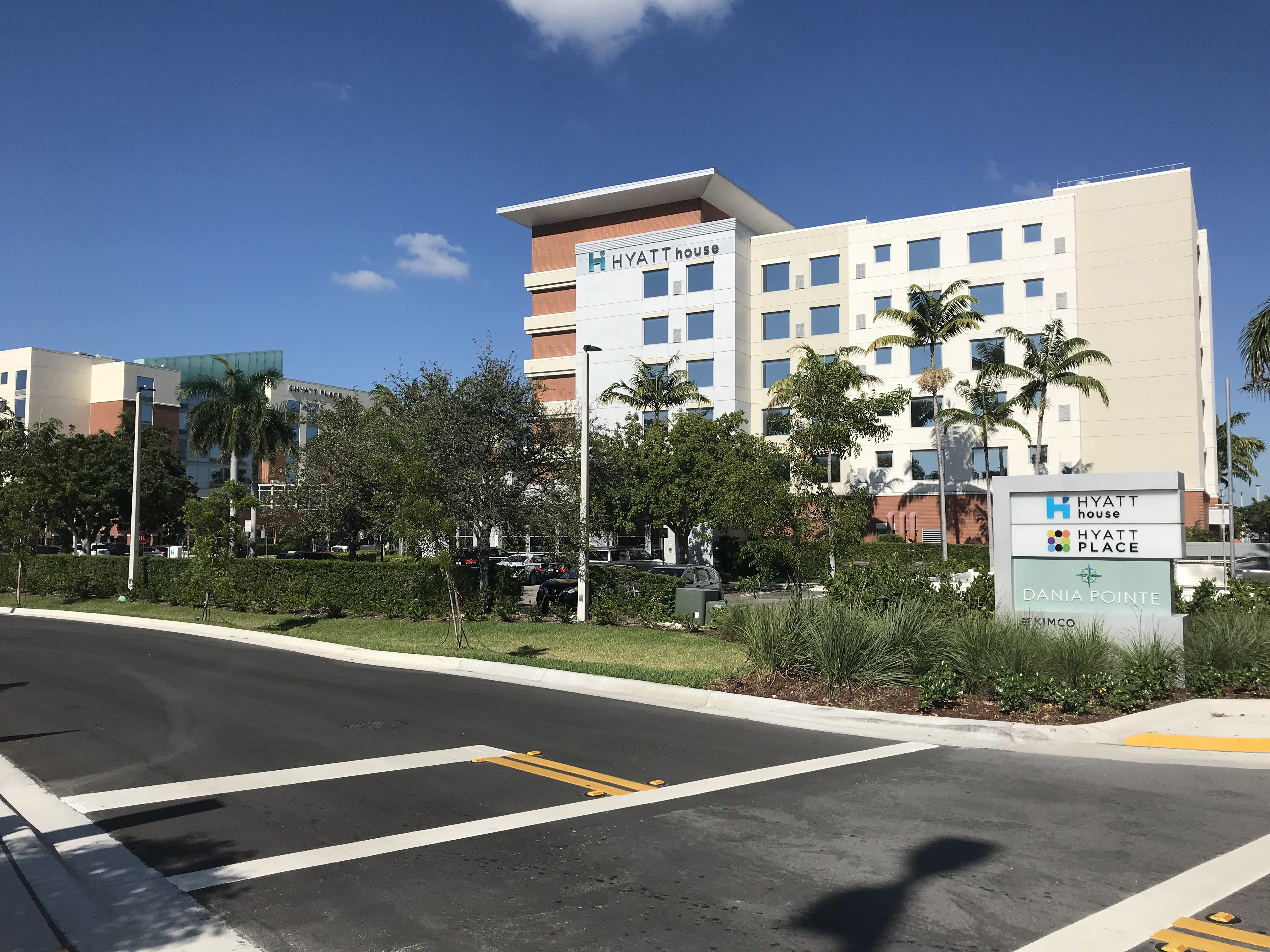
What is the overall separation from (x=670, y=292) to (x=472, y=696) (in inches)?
1692

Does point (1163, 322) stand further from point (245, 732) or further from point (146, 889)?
point (146, 889)

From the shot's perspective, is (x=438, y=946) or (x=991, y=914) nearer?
(x=438, y=946)

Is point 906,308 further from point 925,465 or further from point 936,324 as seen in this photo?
point 925,465

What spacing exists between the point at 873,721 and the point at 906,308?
140 feet

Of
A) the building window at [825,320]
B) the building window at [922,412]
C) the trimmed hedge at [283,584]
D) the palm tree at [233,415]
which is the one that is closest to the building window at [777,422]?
the building window at [825,320]

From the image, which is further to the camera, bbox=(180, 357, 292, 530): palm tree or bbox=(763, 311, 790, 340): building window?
bbox=(763, 311, 790, 340): building window

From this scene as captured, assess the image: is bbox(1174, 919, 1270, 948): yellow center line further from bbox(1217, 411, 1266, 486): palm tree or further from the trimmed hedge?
bbox(1217, 411, 1266, 486): palm tree

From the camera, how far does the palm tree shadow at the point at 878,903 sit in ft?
16.1

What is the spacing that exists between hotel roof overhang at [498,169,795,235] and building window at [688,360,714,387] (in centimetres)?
1076

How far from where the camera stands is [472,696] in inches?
514

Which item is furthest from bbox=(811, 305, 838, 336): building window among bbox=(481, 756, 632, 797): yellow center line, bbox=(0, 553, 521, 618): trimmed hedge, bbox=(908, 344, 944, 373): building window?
bbox=(481, 756, 632, 797): yellow center line

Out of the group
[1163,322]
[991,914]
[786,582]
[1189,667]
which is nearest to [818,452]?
[1163,322]

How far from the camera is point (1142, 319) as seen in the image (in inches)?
1784

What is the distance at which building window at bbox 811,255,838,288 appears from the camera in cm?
5178
